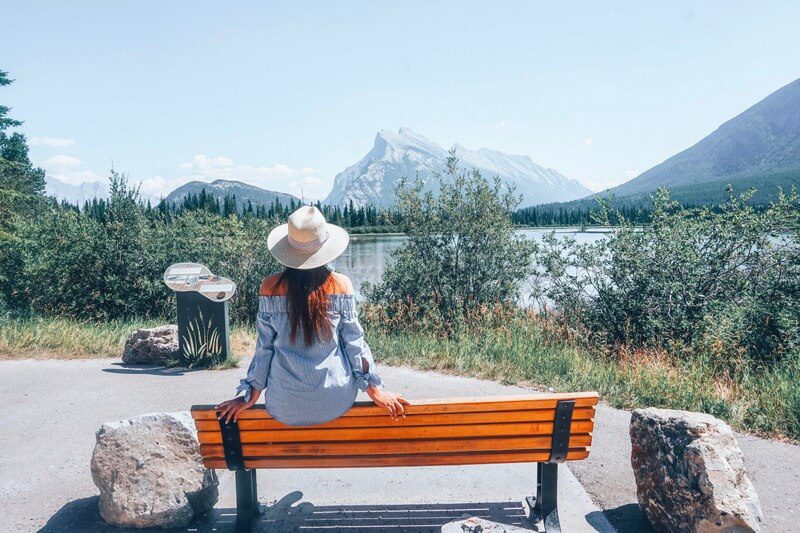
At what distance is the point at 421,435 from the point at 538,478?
0.87 metres

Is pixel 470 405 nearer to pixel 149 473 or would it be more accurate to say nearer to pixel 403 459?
pixel 403 459

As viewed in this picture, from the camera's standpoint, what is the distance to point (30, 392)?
6133mm

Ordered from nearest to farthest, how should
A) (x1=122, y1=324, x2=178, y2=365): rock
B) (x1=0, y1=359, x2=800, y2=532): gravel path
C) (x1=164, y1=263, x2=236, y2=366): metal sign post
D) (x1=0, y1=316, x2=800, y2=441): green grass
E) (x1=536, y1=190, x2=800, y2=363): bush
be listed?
1. (x1=0, y1=359, x2=800, y2=532): gravel path
2. (x1=0, y1=316, x2=800, y2=441): green grass
3. (x1=164, y1=263, x2=236, y2=366): metal sign post
4. (x1=122, y1=324, x2=178, y2=365): rock
5. (x1=536, y1=190, x2=800, y2=363): bush

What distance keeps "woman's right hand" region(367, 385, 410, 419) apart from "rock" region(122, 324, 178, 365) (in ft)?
17.3

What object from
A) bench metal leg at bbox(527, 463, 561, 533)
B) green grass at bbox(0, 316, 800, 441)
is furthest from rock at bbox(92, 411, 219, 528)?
green grass at bbox(0, 316, 800, 441)

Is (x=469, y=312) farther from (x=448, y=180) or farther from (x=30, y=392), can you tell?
(x=30, y=392)

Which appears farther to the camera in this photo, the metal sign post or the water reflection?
the water reflection

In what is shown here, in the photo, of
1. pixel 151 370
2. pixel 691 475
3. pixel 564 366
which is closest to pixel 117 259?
pixel 151 370

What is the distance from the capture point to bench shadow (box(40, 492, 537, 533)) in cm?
326

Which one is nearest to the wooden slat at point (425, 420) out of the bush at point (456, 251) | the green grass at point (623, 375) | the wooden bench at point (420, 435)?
the wooden bench at point (420, 435)

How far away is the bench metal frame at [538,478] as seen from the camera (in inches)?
113

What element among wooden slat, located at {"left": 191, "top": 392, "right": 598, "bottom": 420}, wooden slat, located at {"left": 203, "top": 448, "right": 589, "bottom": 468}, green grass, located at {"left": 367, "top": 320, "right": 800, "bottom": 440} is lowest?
green grass, located at {"left": 367, "top": 320, "right": 800, "bottom": 440}

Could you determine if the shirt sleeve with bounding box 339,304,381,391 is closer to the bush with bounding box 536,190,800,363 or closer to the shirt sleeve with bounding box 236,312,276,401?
the shirt sleeve with bounding box 236,312,276,401

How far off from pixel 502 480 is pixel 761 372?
18.8 feet
